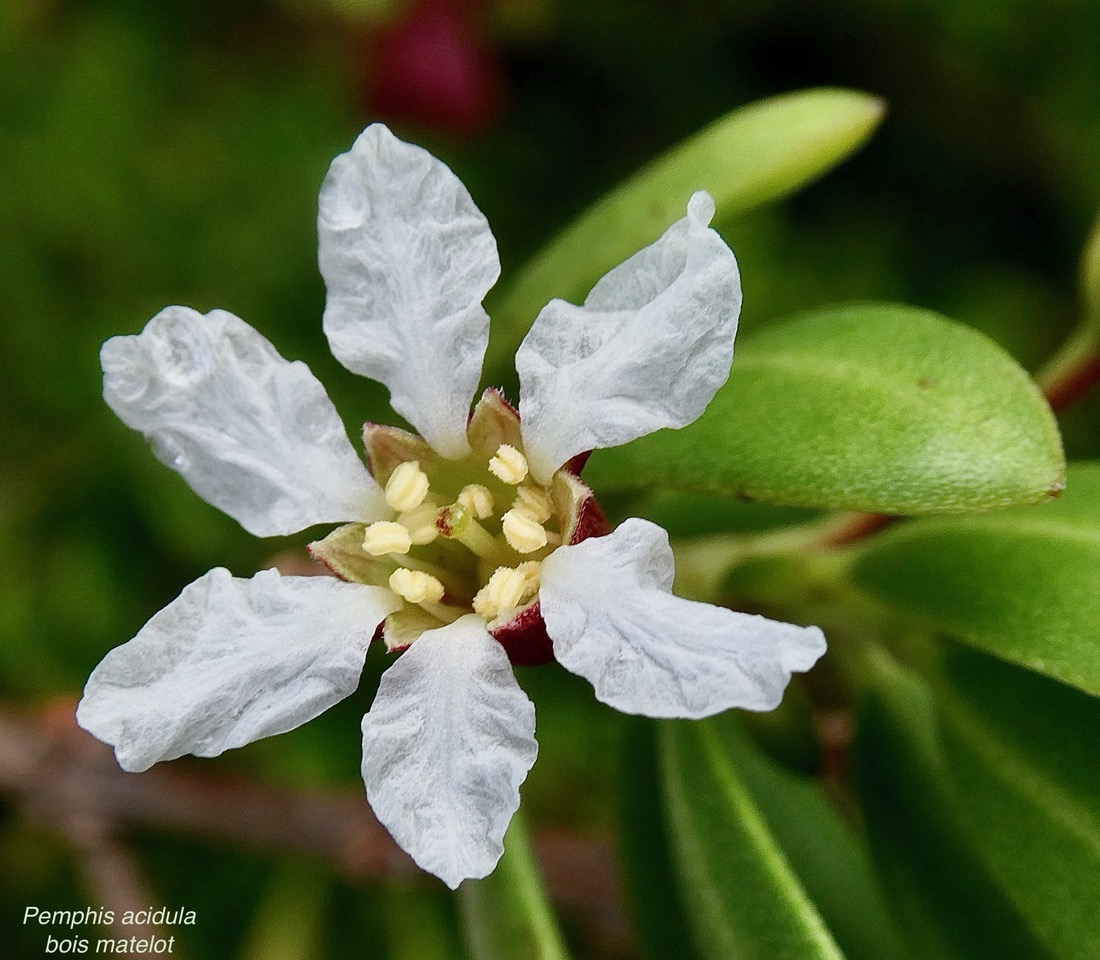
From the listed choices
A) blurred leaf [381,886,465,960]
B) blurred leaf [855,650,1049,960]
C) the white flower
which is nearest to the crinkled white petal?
the white flower

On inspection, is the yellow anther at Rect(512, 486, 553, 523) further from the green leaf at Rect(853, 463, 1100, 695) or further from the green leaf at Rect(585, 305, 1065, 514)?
the green leaf at Rect(853, 463, 1100, 695)

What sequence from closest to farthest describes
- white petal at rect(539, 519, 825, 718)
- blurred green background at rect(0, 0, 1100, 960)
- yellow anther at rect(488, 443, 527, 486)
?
white petal at rect(539, 519, 825, 718), yellow anther at rect(488, 443, 527, 486), blurred green background at rect(0, 0, 1100, 960)

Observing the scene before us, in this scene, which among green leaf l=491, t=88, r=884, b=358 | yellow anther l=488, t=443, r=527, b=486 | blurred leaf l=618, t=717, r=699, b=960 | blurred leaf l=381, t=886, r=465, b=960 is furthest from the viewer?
blurred leaf l=381, t=886, r=465, b=960

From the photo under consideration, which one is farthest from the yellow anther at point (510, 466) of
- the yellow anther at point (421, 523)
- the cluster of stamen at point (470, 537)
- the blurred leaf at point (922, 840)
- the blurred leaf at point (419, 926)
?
the blurred leaf at point (419, 926)

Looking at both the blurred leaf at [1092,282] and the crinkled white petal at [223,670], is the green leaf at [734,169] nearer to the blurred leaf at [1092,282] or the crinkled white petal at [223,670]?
the blurred leaf at [1092,282]

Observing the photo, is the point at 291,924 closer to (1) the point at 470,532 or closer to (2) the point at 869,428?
(1) the point at 470,532

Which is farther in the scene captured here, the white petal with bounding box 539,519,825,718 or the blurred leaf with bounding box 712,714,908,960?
the blurred leaf with bounding box 712,714,908,960

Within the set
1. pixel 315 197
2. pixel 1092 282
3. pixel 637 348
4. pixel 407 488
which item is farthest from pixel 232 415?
pixel 315 197
